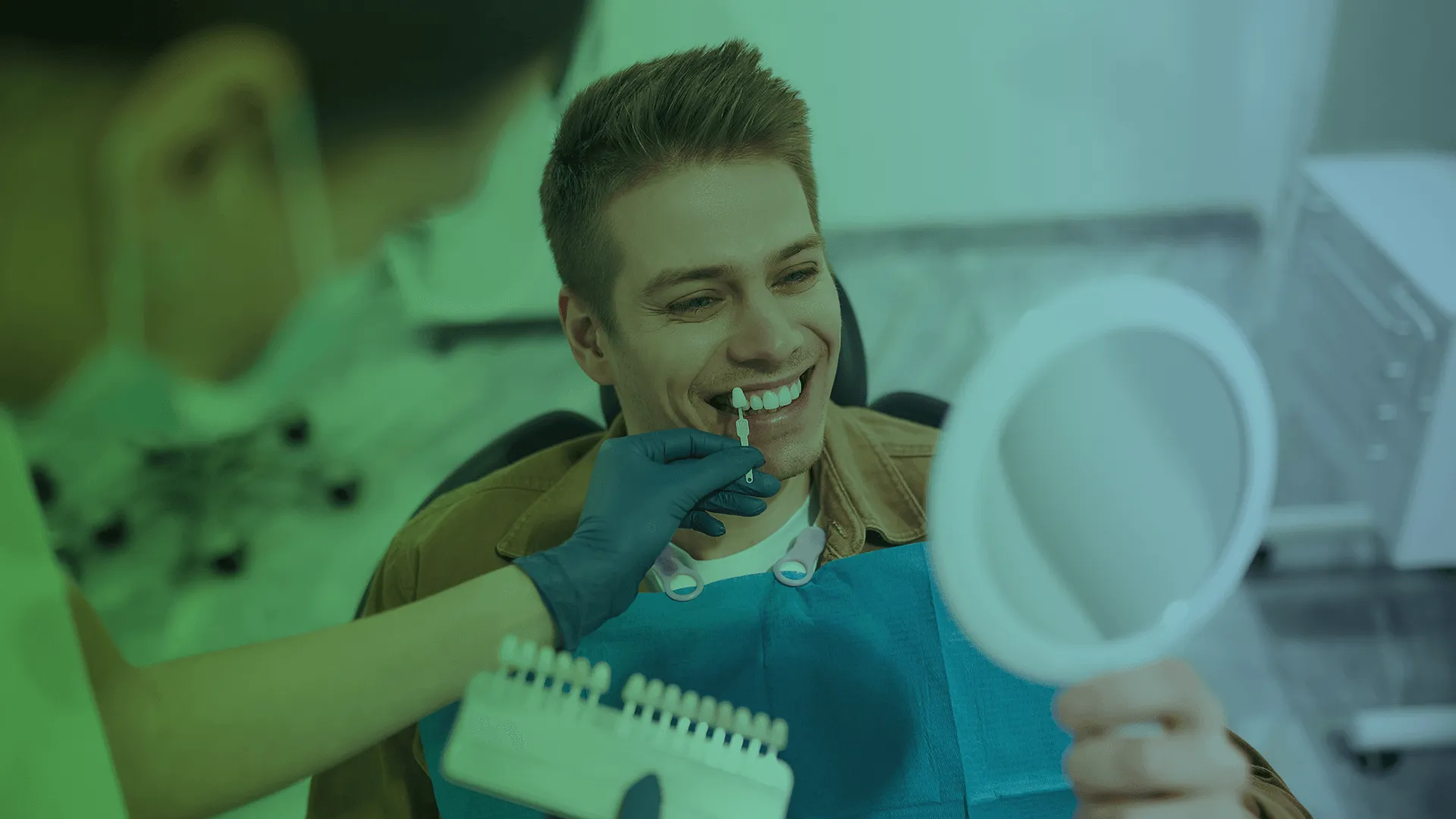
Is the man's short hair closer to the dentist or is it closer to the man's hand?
the dentist

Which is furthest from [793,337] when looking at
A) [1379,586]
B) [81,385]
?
[1379,586]

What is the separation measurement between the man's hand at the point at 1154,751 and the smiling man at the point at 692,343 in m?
0.04

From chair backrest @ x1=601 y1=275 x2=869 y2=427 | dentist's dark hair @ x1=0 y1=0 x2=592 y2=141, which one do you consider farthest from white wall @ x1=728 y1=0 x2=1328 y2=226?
dentist's dark hair @ x1=0 y1=0 x2=592 y2=141

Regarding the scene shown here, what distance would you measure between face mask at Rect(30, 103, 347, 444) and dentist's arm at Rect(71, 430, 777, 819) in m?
0.22

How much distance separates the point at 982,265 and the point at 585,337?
433mm

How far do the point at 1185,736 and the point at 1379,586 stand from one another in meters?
0.68

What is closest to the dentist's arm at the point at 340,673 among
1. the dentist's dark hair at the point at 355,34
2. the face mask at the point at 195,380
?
the face mask at the point at 195,380

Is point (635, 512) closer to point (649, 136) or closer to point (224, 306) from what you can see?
point (649, 136)

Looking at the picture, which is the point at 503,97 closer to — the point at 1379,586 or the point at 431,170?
the point at 431,170

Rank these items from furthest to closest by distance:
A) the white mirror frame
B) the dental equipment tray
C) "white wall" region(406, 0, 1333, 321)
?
A: "white wall" region(406, 0, 1333, 321), the dental equipment tray, the white mirror frame

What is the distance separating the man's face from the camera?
1024 mm

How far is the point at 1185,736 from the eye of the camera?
0.94 m

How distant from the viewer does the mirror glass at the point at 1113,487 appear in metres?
0.92

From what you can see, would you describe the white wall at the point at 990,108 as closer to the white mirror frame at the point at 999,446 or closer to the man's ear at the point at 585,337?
the man's ear at the point at 585,337
